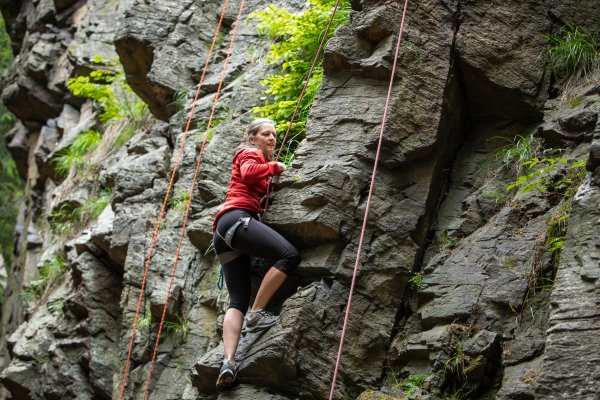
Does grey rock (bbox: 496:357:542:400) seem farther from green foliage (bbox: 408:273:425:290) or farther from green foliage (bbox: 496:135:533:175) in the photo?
green foliage (bbox: 496:135:533:175)

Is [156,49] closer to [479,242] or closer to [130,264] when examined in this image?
[130,264]

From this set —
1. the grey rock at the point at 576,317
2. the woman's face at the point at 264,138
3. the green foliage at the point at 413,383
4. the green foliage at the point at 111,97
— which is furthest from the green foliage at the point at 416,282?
the green foliage at the point at 111,97

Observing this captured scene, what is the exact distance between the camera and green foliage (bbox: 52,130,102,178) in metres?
13.2

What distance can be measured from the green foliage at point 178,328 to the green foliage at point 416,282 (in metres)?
2.53

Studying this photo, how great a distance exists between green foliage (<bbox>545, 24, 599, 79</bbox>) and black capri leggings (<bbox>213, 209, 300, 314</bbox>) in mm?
2730

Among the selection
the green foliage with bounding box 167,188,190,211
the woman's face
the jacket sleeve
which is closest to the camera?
the jacket sleeve

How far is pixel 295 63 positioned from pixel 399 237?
287 centimetres

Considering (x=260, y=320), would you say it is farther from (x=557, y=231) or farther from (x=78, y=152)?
(x=78, y=152)

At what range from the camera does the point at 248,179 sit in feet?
20.7

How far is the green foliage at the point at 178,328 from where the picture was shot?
7668 millimetres

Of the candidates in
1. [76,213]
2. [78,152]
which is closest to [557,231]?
[76,213]

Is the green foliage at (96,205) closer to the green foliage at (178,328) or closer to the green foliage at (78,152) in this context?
the green foliage at (78,152)

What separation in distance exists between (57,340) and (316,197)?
5.30 meters

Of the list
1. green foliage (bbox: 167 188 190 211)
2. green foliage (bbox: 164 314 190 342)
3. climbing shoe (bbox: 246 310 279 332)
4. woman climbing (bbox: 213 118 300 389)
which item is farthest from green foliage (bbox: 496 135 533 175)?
green foliage (bbox: 167 188 190 211)
